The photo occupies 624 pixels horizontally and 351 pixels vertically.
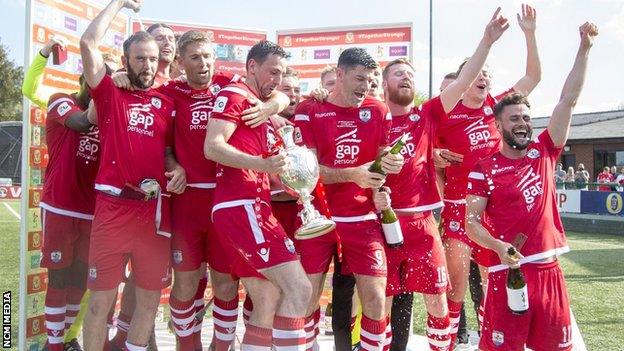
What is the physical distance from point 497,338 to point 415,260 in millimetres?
977

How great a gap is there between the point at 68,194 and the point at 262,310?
2.27m

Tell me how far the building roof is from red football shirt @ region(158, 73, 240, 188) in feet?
86.0

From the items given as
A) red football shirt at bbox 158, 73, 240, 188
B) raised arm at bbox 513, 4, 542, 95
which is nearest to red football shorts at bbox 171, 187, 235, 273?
red football shirt at bbox 158, 73, 240, 188

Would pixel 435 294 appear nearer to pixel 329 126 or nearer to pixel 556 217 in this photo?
pixel 556 217

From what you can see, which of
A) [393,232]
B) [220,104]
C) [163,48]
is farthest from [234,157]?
[163,48]

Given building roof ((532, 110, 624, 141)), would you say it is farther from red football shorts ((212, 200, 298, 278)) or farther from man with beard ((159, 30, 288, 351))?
red football shorts ((212, 200, 298, 278))

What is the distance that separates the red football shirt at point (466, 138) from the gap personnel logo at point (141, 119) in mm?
2712

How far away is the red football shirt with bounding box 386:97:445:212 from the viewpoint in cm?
480

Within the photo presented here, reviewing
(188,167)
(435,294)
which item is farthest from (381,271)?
(188,167)

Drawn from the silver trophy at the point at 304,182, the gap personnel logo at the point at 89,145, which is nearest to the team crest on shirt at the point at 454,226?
the silver trophy at the point at 304,182

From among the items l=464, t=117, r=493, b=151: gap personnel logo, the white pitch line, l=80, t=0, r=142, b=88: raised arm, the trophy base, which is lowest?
the white pitch line

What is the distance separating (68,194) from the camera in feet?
16.6

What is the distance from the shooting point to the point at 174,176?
14.3 feet

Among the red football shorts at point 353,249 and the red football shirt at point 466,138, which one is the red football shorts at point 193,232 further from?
the red football shirt at point 466,138
